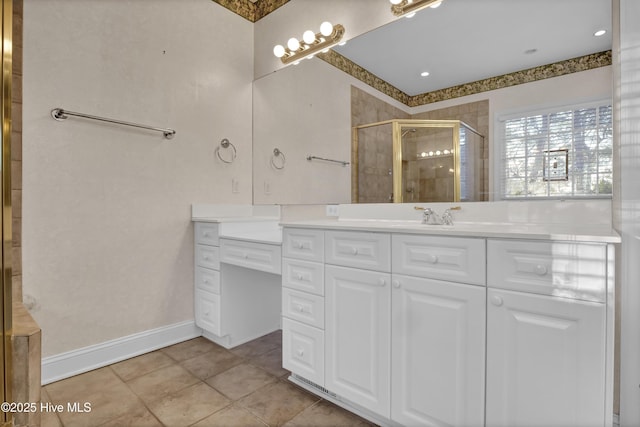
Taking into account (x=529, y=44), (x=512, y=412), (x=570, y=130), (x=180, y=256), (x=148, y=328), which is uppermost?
(x=529, y=44)

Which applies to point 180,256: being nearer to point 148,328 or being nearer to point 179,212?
point 179,212

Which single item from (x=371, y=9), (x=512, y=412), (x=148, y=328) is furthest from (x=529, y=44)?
(x=148, y=328)

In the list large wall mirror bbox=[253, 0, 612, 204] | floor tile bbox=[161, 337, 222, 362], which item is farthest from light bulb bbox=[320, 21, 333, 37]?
floor tile bbox=[161, 337, 222, 362]

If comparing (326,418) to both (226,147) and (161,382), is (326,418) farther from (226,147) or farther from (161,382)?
(226,147)

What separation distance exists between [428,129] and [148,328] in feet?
7.17

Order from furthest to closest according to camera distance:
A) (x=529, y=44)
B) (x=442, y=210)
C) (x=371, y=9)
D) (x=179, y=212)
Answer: (x=179, y=212)
(x=371, y=9)
(x=442, y=210)
(x=529, y=44)

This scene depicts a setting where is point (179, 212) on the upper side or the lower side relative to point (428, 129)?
lower

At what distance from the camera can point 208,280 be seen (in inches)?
89.9

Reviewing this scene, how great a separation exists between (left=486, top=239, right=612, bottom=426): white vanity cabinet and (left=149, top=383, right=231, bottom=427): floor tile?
1.22 m

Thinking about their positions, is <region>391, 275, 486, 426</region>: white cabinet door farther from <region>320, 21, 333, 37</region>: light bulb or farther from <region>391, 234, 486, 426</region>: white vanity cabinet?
<region>320, 21, 333, 37</region>: light bulb

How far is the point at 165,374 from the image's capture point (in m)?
1.86

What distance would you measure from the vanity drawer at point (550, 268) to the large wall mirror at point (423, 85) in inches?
21.8

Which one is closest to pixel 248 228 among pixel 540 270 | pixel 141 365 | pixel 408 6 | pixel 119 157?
pixel 119 157

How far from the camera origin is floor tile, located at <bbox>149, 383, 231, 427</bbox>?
1459 millimetres
